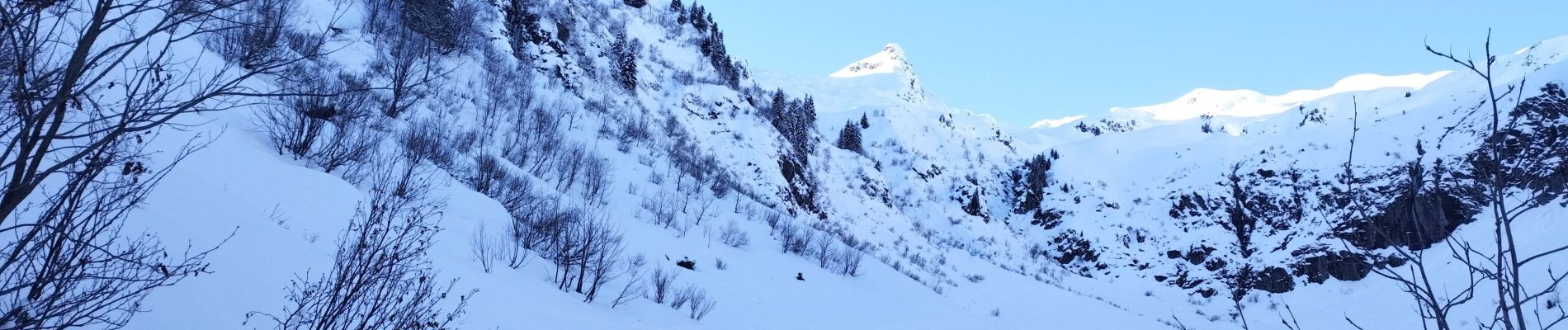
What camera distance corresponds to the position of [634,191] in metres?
13.2

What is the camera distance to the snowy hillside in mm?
2936

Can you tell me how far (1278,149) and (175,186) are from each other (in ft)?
102

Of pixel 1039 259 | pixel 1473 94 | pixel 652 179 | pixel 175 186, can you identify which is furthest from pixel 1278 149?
pixel 175 186

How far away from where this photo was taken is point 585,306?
5.82m

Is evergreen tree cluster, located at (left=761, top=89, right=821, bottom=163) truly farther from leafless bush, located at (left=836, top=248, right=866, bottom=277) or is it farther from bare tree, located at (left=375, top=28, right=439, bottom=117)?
bare tree, located at (left=375, top=28, right=439, bottom=117)

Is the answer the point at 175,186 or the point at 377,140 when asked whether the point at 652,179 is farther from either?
the point at 175,186

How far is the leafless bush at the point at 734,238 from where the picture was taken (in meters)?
11.3

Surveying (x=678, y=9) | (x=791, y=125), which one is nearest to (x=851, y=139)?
(x=791, y=125)

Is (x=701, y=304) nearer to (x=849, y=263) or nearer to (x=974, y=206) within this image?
(x=849, y=263)

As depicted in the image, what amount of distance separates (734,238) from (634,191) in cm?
287

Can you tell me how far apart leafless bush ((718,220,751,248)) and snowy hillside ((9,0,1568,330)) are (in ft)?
0.27

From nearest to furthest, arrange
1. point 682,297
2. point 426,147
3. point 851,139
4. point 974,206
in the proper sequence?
point 682,297
point 426,147
point 974,206
point 851,139

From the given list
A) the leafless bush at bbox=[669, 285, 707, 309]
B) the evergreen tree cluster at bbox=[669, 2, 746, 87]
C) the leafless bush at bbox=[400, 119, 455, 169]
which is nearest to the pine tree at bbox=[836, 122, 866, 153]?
the evergreen tree cluster at bbox=[669, 2, 746, 87]

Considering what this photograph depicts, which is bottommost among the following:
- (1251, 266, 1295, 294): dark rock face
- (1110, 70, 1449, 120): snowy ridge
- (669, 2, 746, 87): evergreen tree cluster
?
(1251, 266, 1295, 294): dark rock face
